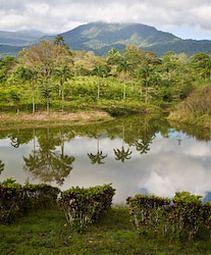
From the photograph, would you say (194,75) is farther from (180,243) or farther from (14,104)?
(180,243)

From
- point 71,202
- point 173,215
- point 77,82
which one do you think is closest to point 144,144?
point 71,202

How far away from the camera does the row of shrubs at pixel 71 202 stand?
1365 cm

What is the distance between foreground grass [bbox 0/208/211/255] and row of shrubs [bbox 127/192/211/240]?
398mm

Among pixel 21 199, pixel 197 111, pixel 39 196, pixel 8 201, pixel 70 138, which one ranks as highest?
pixel 8 201

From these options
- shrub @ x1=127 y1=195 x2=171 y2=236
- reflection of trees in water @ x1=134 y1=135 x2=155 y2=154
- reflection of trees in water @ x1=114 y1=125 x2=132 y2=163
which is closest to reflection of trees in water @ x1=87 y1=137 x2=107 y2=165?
reflection of trees in water @ x1=114 y1=125 x2=132 y2=163

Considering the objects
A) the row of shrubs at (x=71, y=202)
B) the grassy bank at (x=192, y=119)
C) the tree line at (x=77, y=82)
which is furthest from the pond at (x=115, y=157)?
the tree line at (x=77, y=82)

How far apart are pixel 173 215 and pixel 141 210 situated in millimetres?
1146

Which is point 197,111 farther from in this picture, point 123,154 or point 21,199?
point 21,199

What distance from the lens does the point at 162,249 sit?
12.1m

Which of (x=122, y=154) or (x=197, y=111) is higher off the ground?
(x=197, y=111)

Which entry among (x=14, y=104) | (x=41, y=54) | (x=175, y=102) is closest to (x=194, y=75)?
(x=175, y=102)

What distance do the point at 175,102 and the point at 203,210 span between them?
66.0 m

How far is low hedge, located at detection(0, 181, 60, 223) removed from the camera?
1414cm

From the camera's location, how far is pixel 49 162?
3173 centimetres
